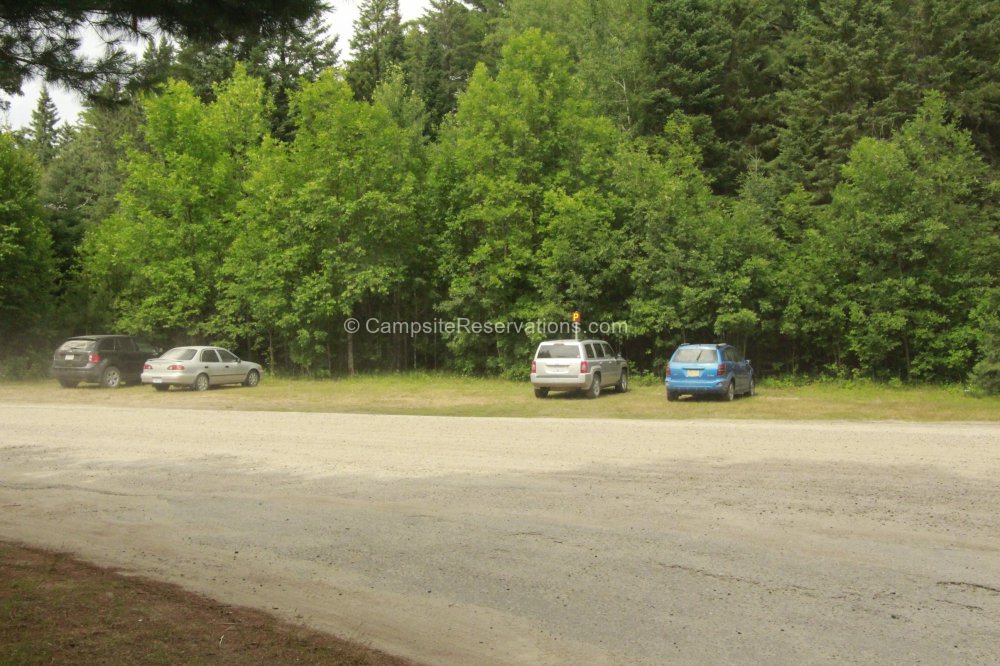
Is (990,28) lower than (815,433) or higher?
higher

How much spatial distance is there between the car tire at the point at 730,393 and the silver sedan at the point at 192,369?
57.6 feet

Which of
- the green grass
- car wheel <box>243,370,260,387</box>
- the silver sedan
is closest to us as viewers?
the green grass

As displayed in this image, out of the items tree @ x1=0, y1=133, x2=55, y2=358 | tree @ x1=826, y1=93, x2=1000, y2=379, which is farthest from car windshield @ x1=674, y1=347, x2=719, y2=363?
tree @ x1=0, y1=133, x2=55, y2=358

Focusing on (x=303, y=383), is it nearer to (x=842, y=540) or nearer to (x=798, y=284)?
(x=798, y=284)

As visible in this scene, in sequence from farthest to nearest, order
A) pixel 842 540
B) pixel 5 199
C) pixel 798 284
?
pixel 5 199, pixel 798 284, pixel 842 540

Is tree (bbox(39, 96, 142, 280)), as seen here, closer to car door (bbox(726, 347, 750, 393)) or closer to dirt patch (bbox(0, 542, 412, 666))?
car door (bbox(726, 347, 750, 393))

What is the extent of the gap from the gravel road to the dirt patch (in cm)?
36

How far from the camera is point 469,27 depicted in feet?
210

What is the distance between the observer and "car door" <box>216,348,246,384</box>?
30.1 m

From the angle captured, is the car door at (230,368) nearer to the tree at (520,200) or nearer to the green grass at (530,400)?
the green grass at (530,400)

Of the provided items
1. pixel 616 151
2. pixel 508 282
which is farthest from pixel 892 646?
pixel 616 151

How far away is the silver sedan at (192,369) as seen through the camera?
93.2ft

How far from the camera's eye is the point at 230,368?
3039cm

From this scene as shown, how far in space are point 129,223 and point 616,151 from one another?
71.2 feet
